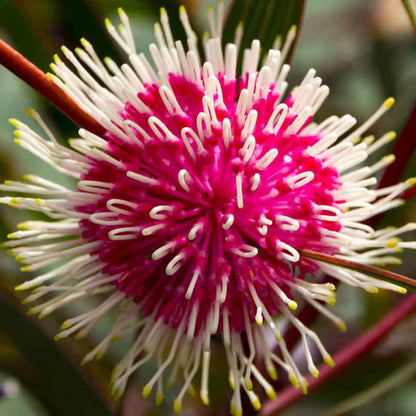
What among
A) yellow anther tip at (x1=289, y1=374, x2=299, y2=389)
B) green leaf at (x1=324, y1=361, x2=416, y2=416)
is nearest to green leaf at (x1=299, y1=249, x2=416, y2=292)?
yellow anther tip at (x1=289, y1=374, x2=299, y2=389)

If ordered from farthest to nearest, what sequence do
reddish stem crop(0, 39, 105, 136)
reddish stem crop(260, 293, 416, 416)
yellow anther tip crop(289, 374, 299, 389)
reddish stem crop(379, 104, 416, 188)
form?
reddish stem crop(260, 293, 416, 416) → reddish stem crop(379, 104, 416, 188) → yellow anther tip crop(289, 374, 299, 389) → reddish stem crop(0, 39, 105, 136)

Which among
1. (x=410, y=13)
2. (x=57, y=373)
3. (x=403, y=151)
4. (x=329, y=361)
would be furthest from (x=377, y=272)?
(x=57, y=373)

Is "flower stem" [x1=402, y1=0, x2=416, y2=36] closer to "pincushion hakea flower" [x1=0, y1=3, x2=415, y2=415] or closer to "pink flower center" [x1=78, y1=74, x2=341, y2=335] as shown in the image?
"pincushion hakea flower" [x1=0, y1=3, x2=415, y2=415]

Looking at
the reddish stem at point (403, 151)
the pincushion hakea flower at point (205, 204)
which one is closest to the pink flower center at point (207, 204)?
the pincushion hakea flower at point (205, 204)

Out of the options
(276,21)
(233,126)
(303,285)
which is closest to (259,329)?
(303,285)

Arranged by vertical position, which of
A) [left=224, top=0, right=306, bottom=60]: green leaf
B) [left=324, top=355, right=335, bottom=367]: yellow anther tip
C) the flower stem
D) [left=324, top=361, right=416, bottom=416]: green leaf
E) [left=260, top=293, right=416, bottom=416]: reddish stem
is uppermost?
[left=224, top=0, right=306, bottom=60]: green leaf

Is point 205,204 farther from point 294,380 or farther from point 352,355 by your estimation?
point 352,355

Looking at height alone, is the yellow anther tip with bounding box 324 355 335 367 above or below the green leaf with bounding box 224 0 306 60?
below

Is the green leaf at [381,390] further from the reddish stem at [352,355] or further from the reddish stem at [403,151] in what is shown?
the reddish stem at [403,151]
